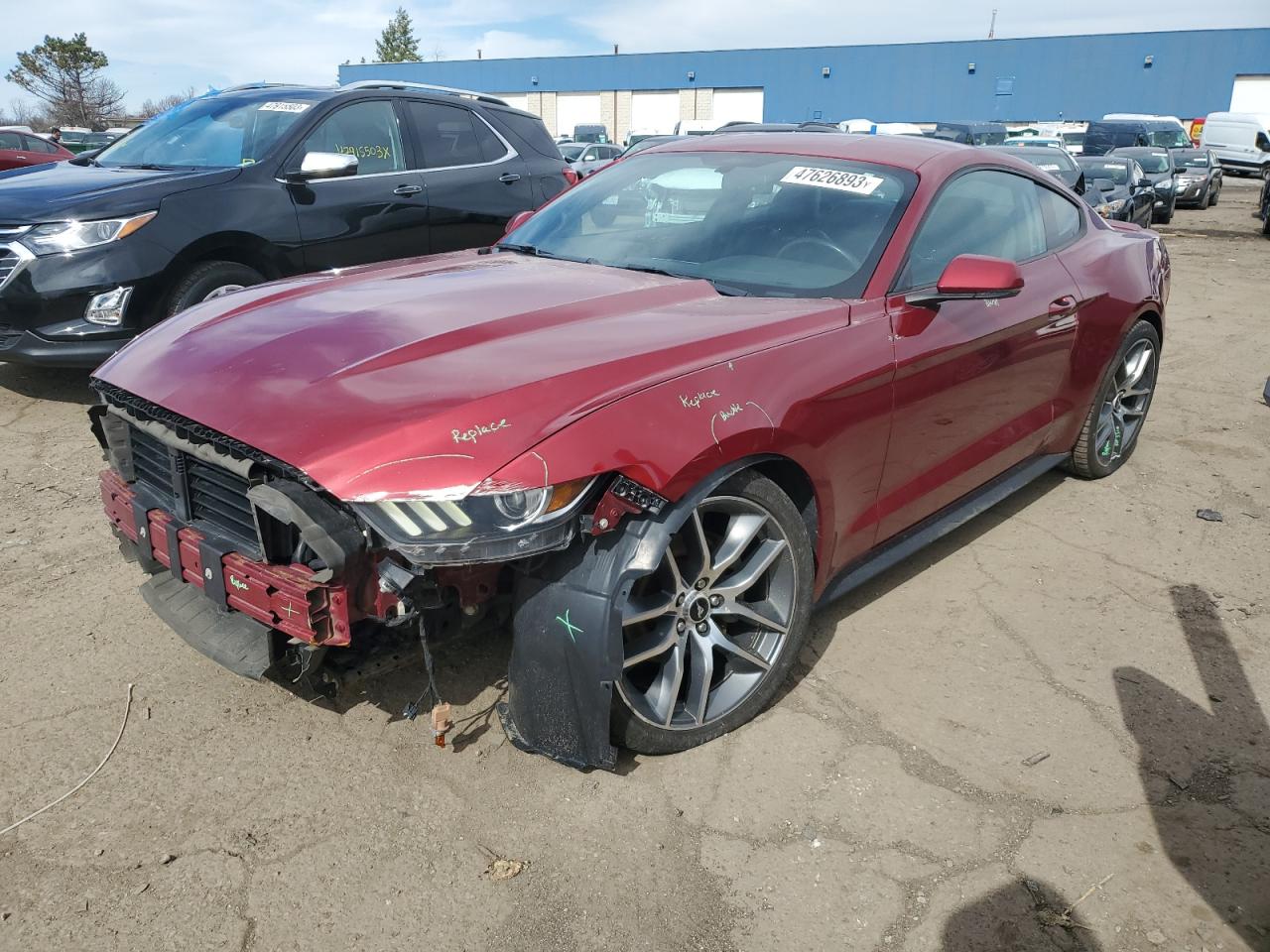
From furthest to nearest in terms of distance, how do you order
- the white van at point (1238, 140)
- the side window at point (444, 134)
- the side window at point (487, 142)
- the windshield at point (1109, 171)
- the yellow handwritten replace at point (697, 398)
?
the white van at point (1238, 140) → the windshield at point (1109, 171) → the side window at point (487, 142) → the side window at point (444, 134) → the yellow handwritten replace at point (697, 398)

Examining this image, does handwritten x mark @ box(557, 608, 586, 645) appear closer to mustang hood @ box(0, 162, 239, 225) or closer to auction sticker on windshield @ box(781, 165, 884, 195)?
auction sticker on windshield @ box(781, 165, 884, 195)

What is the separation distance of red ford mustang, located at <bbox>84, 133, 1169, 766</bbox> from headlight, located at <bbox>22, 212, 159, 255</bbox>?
242 cm

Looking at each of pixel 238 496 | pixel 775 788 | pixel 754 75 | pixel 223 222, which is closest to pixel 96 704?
pixel 238 496


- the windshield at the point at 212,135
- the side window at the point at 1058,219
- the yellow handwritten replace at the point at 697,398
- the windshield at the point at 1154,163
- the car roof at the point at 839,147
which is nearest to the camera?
the yellow handwritten replace at the point at 697,398

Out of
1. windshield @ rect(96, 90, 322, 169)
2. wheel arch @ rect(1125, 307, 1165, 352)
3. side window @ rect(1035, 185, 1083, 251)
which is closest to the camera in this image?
side window @ rect(1035, 185, 1083, 251)

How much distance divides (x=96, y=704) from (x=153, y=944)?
1.03m

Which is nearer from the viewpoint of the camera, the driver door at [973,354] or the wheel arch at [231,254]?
the driver door at [973,354]

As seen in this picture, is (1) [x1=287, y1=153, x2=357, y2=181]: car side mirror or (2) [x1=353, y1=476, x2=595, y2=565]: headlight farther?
(1) [x1=287, y1=153, x2=357, y2=181]: car side mirror

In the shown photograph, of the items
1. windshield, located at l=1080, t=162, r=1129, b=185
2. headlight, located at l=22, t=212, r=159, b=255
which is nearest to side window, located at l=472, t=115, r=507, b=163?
headlight, located at l=22, t=212, r=159, b=255

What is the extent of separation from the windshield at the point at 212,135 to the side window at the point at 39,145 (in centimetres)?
1642

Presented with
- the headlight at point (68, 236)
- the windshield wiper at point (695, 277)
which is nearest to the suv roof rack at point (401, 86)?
the headlight at point (68, 236)

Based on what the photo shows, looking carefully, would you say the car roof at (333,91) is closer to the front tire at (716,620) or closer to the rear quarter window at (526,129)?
the rear quarter window at (526,129)

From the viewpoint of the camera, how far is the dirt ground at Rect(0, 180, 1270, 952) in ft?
6.97

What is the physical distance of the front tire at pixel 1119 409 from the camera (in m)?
4.57
